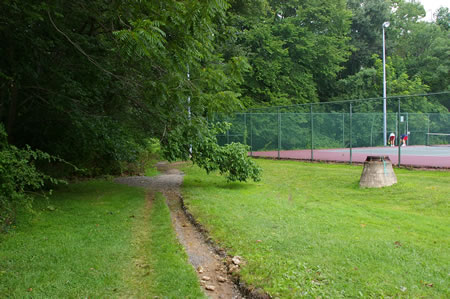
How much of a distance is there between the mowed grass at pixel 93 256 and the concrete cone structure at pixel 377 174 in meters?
5.45

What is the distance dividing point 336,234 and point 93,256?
11.4 feet

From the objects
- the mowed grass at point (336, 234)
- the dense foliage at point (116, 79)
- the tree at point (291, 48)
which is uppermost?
the tree at point (291, 48)

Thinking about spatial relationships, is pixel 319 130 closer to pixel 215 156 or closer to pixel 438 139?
pixel 438 139

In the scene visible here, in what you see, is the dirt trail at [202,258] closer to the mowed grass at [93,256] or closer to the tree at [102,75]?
the mowed grass at [93,256]

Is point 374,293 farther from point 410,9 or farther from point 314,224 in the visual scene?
point 410,9

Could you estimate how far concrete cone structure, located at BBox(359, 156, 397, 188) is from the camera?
9.86 m

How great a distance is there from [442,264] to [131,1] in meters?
6.34

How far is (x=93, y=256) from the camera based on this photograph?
4.96 meters

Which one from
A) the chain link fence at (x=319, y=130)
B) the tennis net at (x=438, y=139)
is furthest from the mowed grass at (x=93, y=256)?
the tennis net at (x=438, y=139)

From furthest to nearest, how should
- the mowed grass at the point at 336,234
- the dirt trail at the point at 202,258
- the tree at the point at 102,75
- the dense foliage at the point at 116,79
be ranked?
the tree at the point at 102,75 → the dense foliage at the point at 116,79 → the dirt trail at the point at 202,258 → the mowed grass at the point at 336,234

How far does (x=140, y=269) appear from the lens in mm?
4625

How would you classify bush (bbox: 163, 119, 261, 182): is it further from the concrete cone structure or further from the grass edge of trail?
the grass edge of trail

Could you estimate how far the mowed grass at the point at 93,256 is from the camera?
160 inches

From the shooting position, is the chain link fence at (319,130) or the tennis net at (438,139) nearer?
the tennis net at (438,139)
